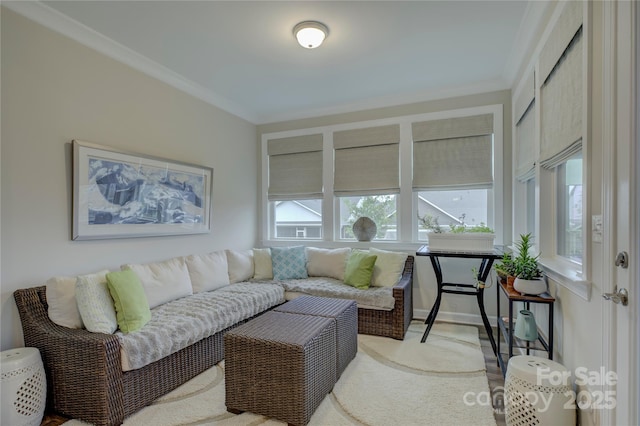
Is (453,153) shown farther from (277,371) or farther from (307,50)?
(277,371)

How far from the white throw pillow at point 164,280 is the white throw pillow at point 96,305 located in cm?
40

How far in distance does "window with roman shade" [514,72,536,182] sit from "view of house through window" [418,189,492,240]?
0.54 metres

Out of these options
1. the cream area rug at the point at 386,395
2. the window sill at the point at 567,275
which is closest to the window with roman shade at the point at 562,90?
the window sill at the point at 567,275

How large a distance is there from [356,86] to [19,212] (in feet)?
10.8

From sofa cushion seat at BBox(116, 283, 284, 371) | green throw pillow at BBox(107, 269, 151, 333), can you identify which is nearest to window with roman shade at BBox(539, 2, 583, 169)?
sofa cushion seat at BBox(116, 283, 284, 371)

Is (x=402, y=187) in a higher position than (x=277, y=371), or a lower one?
higher

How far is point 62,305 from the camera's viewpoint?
2133 mm

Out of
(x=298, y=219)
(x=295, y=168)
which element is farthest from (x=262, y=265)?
(x=295, y=168)

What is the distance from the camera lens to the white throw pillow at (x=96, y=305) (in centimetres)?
207

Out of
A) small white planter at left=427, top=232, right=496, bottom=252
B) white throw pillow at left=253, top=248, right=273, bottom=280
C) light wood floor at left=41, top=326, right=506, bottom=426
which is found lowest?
light wood floor at left=41, top=326, right=506, bottom=426

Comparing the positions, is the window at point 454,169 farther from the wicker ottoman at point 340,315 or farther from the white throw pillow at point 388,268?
the wicker ottoman at point 340,315

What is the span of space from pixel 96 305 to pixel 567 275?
9.72 feet

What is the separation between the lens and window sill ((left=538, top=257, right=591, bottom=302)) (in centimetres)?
158

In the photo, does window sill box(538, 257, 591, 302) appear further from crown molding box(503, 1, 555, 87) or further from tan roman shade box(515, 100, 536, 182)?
crown molding box(503, 1, 555, 87)
